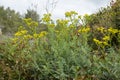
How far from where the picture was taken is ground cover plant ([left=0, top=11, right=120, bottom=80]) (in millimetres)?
4938

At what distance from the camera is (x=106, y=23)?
7363 millimetres

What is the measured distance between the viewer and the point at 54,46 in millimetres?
5211

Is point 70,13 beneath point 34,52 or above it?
above

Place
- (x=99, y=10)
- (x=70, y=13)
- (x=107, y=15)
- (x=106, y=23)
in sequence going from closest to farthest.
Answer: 1. (x=70, y=13)
2. (x=106, y=23)
3. (x=107, y=15)
4. (x=99, y=10)

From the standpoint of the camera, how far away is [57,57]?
5.14 metres

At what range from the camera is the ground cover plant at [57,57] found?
194 inches

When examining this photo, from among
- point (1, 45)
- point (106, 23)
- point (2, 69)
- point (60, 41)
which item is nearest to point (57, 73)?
point (60, 41)

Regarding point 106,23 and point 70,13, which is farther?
point 106,23

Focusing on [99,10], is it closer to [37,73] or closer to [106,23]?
[106,23]

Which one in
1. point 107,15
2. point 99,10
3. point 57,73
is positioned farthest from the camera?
point 99,10

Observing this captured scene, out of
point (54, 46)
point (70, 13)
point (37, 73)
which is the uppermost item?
point (70, 13)

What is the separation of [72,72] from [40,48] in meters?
0.67

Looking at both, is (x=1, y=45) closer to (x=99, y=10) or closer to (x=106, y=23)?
(x=106, y=23)

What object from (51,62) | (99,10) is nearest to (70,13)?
(51,62)
